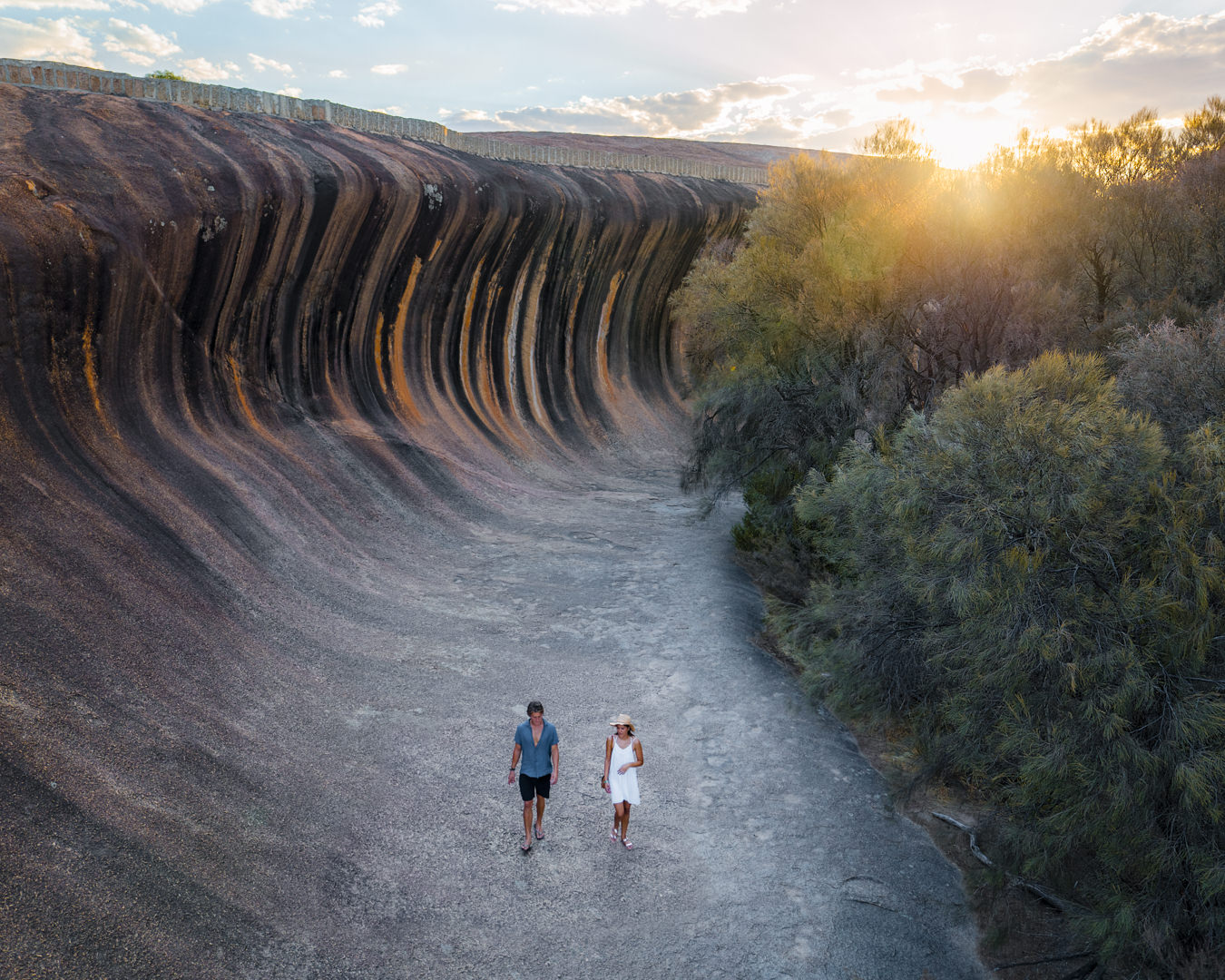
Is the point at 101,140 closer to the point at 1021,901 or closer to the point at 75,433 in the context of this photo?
the point at 75,433

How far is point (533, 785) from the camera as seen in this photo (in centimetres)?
825

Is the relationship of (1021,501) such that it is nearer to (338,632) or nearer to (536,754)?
(536,754)

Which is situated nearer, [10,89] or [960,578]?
[960,578]

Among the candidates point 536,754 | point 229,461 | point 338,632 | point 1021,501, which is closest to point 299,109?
point 229,461

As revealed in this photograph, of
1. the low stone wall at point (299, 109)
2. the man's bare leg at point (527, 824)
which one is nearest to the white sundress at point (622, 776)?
the man's bare leg at point (527, 824)

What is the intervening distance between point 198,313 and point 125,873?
1385cm

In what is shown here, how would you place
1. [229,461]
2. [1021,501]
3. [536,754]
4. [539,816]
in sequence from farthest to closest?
[229,461] → [539,816] → [536,754] → [1021,501]

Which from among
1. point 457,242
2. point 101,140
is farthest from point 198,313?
point 457,242

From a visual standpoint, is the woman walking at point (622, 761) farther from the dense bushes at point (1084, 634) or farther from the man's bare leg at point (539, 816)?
the dense bushes at point (1084, 634)

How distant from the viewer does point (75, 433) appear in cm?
1363

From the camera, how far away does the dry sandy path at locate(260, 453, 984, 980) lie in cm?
740

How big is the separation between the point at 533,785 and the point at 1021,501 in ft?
17.8

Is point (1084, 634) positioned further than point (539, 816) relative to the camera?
No

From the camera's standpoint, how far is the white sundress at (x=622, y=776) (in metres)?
8.24
